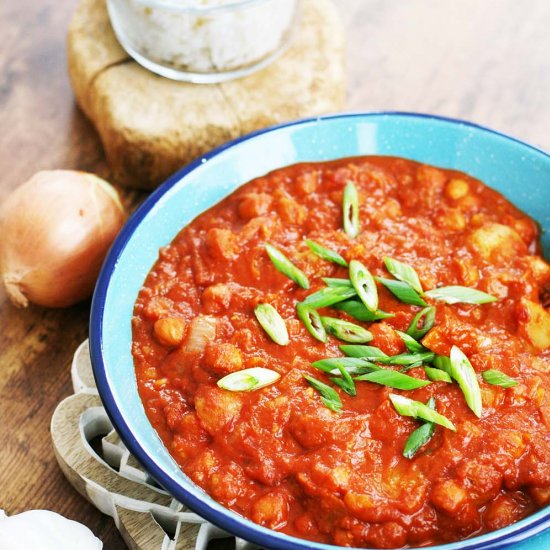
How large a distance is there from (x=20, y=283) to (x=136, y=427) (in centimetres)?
110

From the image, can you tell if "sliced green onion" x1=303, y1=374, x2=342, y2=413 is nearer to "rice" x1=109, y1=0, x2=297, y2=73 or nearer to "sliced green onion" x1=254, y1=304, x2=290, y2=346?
"sliced green onion" x1=254, y1=304, x2=290, y2=346

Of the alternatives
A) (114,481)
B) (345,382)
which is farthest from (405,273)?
(114,481)

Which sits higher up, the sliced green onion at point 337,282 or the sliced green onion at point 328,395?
the sliced green onion at point 337,282

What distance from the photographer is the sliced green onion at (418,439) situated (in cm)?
297

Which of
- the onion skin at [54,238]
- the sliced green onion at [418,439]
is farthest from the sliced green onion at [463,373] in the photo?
the onion skin at [54,238]

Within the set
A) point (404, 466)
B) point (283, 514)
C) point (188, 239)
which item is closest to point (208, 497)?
point (283, 514)

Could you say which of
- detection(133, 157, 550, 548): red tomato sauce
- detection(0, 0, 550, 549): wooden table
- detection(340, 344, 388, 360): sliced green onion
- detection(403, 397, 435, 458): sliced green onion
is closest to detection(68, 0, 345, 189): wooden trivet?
detection(0, 0, 550, 549): wooden table

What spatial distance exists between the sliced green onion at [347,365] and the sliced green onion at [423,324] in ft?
0.71

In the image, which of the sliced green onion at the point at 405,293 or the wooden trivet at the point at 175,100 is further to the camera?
the wooden trivet at the point at 175,100

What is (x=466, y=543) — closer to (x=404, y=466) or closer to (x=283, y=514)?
(x=404, y=466)

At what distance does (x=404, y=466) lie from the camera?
2.97 metres

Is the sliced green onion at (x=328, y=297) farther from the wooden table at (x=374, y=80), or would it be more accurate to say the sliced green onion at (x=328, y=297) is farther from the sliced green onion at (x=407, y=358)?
the wooden table at (x=374, y=80)

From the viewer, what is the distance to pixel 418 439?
9.77 feet

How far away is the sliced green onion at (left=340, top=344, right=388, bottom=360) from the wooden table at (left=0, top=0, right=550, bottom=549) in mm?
1398
